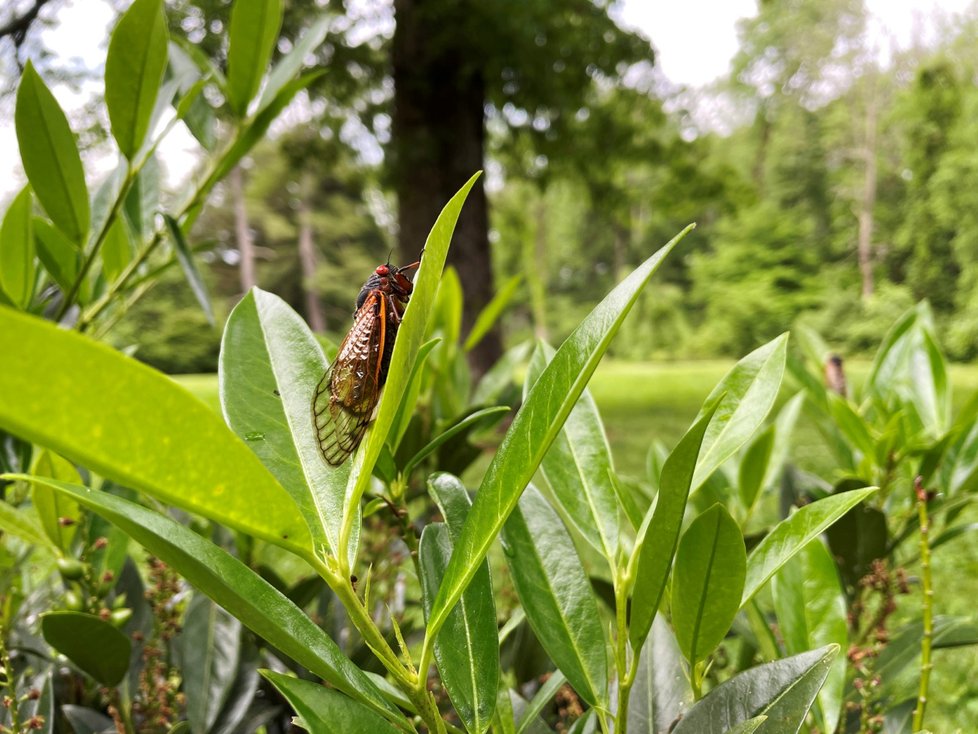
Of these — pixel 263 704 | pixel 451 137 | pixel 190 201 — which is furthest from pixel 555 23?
pixel 263 704

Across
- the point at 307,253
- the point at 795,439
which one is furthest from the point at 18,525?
the point at 307,253

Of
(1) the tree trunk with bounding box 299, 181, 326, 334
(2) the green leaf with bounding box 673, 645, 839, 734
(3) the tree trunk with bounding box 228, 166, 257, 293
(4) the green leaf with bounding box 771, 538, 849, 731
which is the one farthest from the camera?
(1) the tree trunk with bounding box 299, 181, 326, 334

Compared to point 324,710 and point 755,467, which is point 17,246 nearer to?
point 324,710

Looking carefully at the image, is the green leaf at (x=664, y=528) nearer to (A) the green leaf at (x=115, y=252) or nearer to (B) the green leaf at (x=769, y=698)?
(B) the green leaf at (x=769, y=698)

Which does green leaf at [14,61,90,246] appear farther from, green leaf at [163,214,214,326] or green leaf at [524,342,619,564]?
green leaf at [524,342,619,564]

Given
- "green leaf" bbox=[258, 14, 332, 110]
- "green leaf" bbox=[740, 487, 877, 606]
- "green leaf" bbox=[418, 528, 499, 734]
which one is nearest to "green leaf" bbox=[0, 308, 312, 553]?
"green leaf" bbox=[418, 528, 499, 734]

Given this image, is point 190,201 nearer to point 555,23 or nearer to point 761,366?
point 761,366
